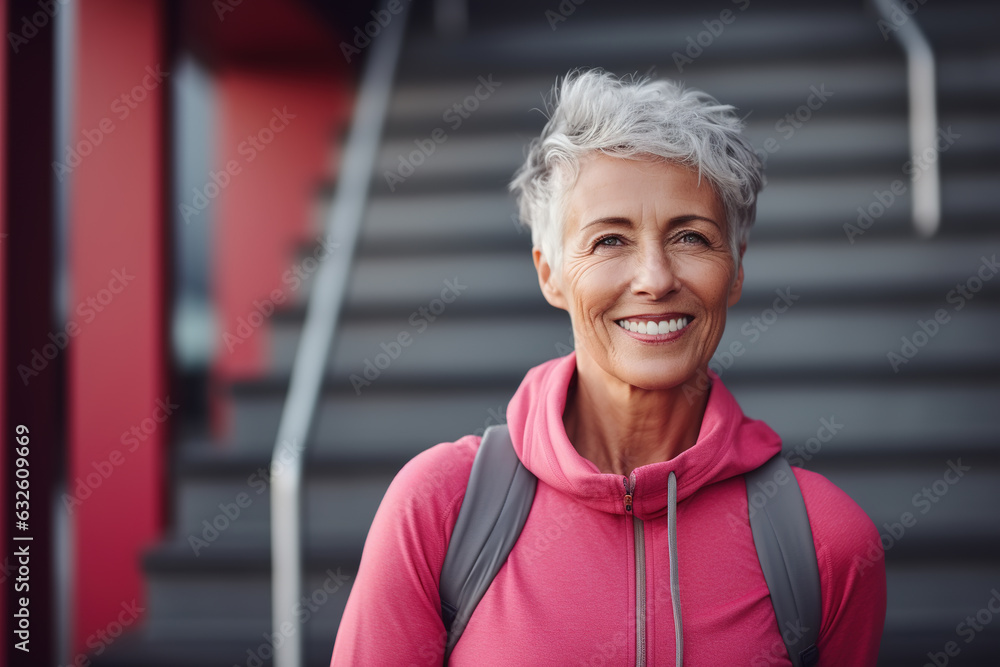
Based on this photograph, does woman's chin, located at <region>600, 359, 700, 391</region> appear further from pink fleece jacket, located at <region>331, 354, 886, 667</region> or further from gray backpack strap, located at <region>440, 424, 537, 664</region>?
gray backpack strap, located at <region>440, 424, 537, 664</region>

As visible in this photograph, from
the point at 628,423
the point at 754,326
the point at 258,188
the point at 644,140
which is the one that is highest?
the point at 258,188

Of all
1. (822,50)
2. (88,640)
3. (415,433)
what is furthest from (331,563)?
(822,50)

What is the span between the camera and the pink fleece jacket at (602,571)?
92cm

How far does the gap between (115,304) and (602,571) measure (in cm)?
236

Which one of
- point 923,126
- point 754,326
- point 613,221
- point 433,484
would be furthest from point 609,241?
point 923,126

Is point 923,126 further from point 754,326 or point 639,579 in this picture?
point 639,579

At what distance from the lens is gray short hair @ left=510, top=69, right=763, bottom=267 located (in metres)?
0.95

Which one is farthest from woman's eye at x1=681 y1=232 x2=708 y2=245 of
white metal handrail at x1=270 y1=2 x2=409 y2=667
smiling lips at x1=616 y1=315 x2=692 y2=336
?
white metal handrail at x1=270 y1=2 x2=409 y2=667

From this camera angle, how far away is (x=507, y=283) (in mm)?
2930

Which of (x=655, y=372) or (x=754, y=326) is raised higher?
(x=754, y=326)

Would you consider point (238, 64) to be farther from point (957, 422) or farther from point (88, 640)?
point (957, 422)

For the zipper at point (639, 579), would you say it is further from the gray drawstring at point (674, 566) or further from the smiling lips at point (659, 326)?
the smiling lips at point (659, 326)

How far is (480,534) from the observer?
95 cm

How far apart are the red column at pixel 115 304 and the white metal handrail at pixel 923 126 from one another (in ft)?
9.73
